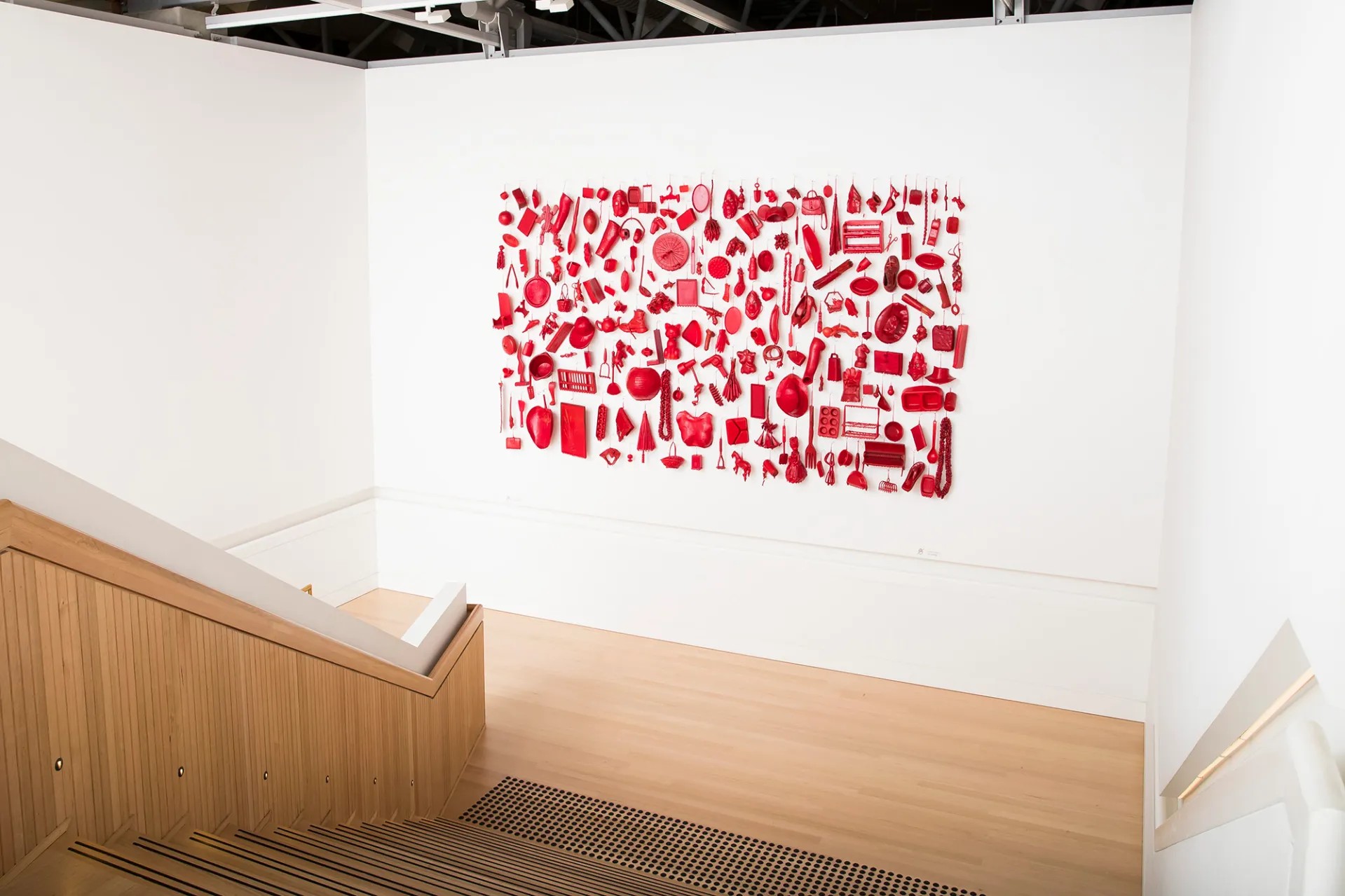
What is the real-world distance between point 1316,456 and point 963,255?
139 inches

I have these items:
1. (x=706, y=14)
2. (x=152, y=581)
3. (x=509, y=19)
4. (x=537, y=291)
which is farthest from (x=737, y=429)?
(x=152, y=581)

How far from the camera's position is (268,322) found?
576cm

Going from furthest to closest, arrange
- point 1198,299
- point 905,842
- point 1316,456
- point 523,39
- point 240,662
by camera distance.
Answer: point 523,39 → point 905,842 → point 1198,299 → point 240,662 → point 1316,456

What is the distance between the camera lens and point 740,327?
5.49 metres

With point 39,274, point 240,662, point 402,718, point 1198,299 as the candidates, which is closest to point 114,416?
point 39,274

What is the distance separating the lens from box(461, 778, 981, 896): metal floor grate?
147 inches

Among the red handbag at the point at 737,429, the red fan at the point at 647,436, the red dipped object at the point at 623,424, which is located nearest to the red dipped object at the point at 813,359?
the red handbag at the point at 737,429

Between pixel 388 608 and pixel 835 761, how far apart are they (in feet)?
9.91

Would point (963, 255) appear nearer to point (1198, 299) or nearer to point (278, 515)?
point (1198, 299)

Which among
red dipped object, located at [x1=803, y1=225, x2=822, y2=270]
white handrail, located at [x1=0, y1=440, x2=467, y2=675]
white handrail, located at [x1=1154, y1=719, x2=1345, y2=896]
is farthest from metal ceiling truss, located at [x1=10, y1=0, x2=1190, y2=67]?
white handrail, located at [x1=1154, y1=719, x2=1345, y2=896]

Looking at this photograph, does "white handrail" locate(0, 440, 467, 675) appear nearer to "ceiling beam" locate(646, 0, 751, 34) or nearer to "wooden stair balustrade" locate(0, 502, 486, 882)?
"wooden stair balustrade" locate(0, 502, 486, 882)

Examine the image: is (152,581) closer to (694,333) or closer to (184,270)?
(184,270)

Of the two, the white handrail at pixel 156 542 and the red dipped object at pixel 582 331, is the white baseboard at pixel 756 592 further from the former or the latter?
the white handrail at pixel 156 542

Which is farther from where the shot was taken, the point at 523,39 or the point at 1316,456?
the point at 523,39
